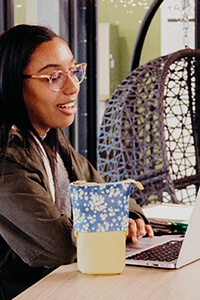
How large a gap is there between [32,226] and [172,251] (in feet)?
0.98

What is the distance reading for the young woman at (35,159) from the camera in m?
1.13

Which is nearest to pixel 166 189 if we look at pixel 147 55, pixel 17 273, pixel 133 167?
pixel 133 167

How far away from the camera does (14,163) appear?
1210 mm

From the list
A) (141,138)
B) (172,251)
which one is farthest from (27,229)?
(141,138)

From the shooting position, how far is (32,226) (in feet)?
3.68

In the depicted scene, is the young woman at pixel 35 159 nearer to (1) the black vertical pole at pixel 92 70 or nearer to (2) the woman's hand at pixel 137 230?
(2) the woman's hand at pixel 137 230

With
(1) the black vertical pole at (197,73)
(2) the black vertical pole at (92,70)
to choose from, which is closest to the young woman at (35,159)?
(1) the black vertical pole at (197,73)

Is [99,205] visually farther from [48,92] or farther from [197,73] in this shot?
[197,73]

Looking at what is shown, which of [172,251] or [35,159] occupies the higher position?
[35,159]

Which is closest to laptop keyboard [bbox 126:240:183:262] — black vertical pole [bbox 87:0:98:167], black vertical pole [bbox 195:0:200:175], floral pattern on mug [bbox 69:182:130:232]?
floral pattern on mug [bbox 69:182:130:232]

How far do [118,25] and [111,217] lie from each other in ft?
9.56

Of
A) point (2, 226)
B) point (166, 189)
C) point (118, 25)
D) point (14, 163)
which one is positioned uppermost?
point (118, 25)

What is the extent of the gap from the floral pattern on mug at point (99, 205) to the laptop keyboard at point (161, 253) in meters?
0.13

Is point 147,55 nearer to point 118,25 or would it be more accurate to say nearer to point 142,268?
point 118,25
